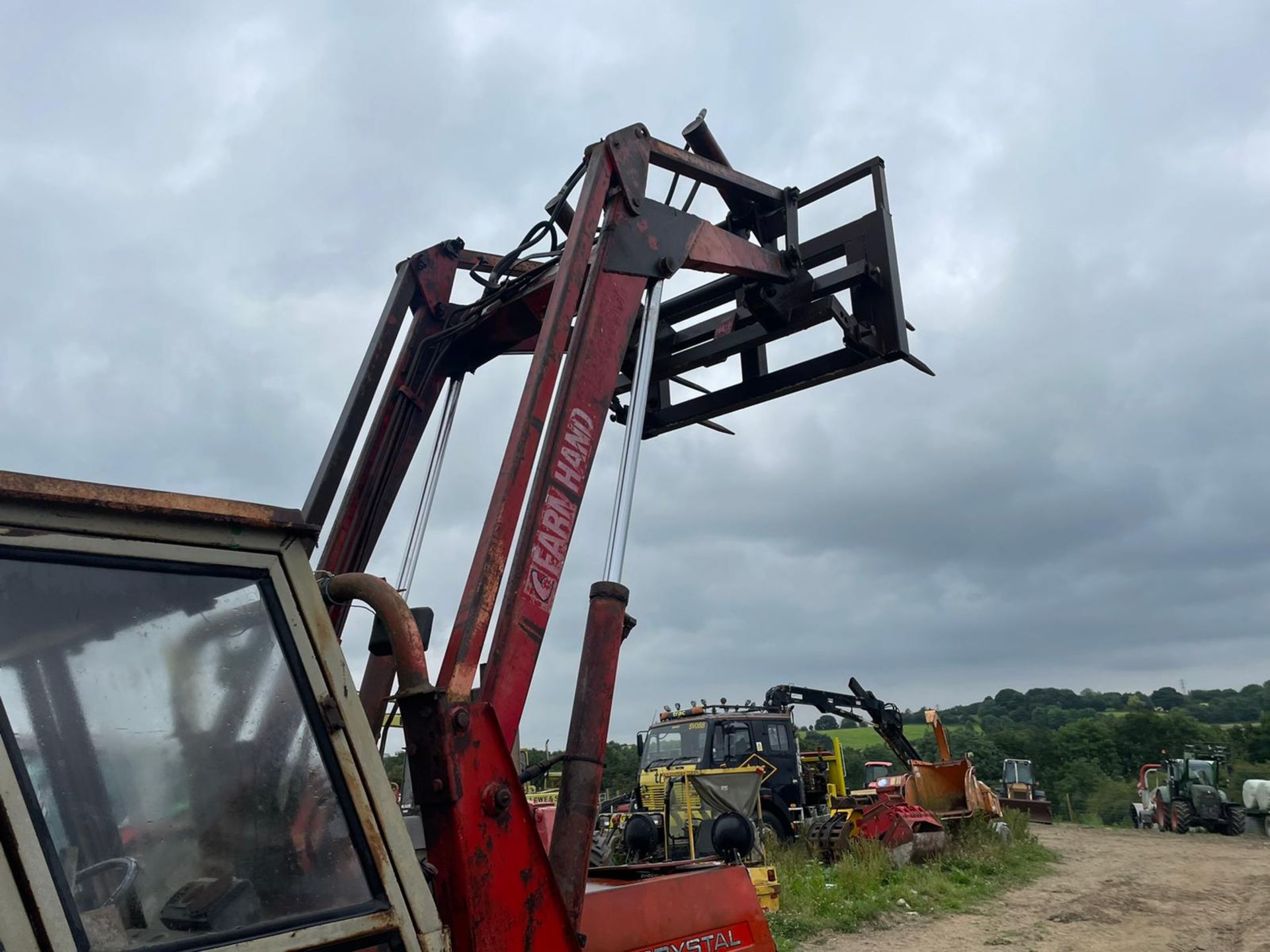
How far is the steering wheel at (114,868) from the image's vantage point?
63.7 inches

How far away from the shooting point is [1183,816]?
69.6ft

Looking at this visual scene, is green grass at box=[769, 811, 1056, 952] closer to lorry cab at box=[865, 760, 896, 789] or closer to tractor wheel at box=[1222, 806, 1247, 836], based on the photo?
tractor wheel at box=[1222, 806, 1247, 836]

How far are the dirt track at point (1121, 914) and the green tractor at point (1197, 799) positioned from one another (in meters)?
5.17

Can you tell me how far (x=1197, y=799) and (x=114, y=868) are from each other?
2427 centimetres

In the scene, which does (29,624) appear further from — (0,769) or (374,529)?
(374,529)

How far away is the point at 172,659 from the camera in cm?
187

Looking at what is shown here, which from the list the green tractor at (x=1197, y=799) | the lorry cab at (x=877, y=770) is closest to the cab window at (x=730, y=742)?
the lorry cab at (x=877, y=770)

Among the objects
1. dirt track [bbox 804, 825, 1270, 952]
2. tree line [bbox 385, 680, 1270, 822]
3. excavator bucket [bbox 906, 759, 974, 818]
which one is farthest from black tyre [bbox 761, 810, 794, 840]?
tree line [bbox 385, 680, 1270, 822]

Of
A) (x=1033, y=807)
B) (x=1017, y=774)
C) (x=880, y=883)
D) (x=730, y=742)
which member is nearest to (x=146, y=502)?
(x=880, y=883)

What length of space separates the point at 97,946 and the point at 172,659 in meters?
0.50

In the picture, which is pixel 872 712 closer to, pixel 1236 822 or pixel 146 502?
pixel 1236 822

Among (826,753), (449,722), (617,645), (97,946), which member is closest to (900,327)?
(617,645)

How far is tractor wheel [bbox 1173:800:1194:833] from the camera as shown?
2120cm

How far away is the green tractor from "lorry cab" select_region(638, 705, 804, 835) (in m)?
10.9
